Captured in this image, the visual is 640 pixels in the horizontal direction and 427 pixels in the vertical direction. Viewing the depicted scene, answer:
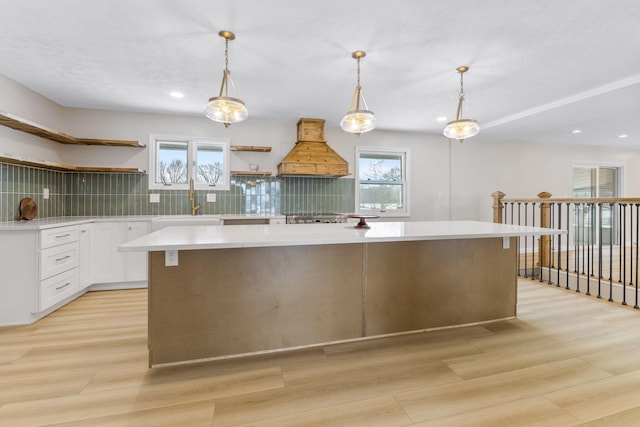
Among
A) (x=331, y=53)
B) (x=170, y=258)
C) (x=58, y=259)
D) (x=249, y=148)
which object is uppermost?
(x=331, y=53)

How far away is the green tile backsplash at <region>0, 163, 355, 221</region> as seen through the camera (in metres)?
3.45

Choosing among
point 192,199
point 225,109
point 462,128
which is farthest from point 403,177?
point 225,109

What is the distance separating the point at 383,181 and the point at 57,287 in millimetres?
4721

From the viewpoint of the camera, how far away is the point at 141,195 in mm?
4469

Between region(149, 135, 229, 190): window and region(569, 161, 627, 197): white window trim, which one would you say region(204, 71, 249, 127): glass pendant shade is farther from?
region(569, 161, 627, 197): white window trim

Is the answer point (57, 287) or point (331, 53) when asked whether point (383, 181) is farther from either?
point (57, 287)

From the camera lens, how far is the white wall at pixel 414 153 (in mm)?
3885

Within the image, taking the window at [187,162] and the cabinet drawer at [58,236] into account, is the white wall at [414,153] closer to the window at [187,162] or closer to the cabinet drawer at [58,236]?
the window at [187,162]

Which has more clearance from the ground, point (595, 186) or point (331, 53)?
point (331, 53)

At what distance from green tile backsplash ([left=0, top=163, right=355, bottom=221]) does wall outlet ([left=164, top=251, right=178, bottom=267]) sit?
8.18ft

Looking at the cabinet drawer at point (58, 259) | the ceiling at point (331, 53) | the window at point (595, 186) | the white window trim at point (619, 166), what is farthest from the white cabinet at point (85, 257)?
the white window trim at point (619, 166)

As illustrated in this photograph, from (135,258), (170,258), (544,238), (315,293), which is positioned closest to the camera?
(170,258)

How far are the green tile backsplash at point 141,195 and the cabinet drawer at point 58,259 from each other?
2.13ft

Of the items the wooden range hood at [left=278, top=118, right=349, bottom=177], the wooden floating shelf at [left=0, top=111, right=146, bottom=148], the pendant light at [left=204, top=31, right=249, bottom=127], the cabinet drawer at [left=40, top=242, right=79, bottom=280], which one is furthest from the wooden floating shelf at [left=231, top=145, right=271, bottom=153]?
the cabinet drawer at [left=40, top=242, right=79, bottom=280]
